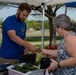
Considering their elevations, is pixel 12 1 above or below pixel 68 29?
above

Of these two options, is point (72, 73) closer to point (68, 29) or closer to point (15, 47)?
point (68, 29)

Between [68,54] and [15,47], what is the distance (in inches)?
43.9

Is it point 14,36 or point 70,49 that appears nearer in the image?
point 70,49

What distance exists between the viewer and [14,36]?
290 centimetres

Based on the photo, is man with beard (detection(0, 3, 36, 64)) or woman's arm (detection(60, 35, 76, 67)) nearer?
woman's arm (detection(60, 35, 76, 67))

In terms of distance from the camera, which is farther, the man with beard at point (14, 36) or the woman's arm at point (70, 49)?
the man with beard at point (14, 36)

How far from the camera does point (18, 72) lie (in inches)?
98.4

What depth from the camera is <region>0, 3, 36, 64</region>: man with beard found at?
293 centimetres

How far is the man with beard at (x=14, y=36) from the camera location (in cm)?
293

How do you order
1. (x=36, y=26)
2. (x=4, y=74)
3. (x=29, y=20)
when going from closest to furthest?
(x=4, y=74) → (x=29, y=20) → (x=36, y=26)

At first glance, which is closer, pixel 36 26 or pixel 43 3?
pixel 43 3

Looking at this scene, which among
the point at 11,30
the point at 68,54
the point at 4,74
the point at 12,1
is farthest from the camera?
the point at 12,1

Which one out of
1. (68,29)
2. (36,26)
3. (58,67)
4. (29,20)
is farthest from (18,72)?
(36,26)

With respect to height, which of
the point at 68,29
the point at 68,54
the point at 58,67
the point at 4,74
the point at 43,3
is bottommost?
the point at 4,74
